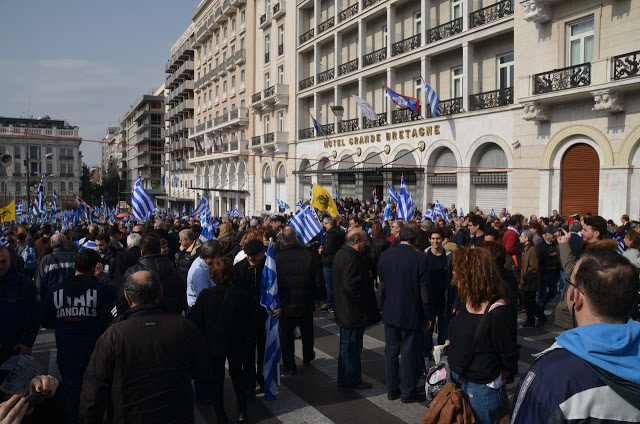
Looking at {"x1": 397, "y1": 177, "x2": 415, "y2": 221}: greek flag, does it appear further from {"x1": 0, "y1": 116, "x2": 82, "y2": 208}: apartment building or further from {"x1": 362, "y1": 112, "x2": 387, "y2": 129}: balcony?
{"x1": 0, "y1": 116, "x2": 82, "y2": 208}: apartment building

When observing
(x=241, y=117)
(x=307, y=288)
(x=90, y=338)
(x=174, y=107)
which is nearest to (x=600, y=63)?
(x=307, y=288)

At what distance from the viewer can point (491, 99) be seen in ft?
67.2

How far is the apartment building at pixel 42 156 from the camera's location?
279ft

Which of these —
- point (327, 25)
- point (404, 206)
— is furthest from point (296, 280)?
point (327, 25)

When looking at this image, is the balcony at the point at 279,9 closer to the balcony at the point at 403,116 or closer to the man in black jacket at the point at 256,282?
the balcony at the point at 403,116

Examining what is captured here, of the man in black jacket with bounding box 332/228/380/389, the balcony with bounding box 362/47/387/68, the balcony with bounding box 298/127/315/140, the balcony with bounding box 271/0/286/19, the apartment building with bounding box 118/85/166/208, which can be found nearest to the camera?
the man in black jacket with bounding box 332/228/380/389

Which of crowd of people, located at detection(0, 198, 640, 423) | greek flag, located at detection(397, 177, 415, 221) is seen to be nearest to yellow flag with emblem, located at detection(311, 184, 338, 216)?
greek flag, located at detection(397, 177, 415, 221)

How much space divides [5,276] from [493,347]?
439 centimetres

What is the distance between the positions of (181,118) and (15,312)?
218 ft

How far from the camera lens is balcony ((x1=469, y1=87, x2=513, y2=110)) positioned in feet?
64.7

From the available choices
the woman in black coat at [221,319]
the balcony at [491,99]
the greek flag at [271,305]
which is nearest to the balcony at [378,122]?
the balcony at [491,99]

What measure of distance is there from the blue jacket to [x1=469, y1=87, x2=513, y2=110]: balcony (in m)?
19.5

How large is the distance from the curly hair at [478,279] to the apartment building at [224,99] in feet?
120

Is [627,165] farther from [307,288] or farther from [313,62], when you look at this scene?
[313,62]
